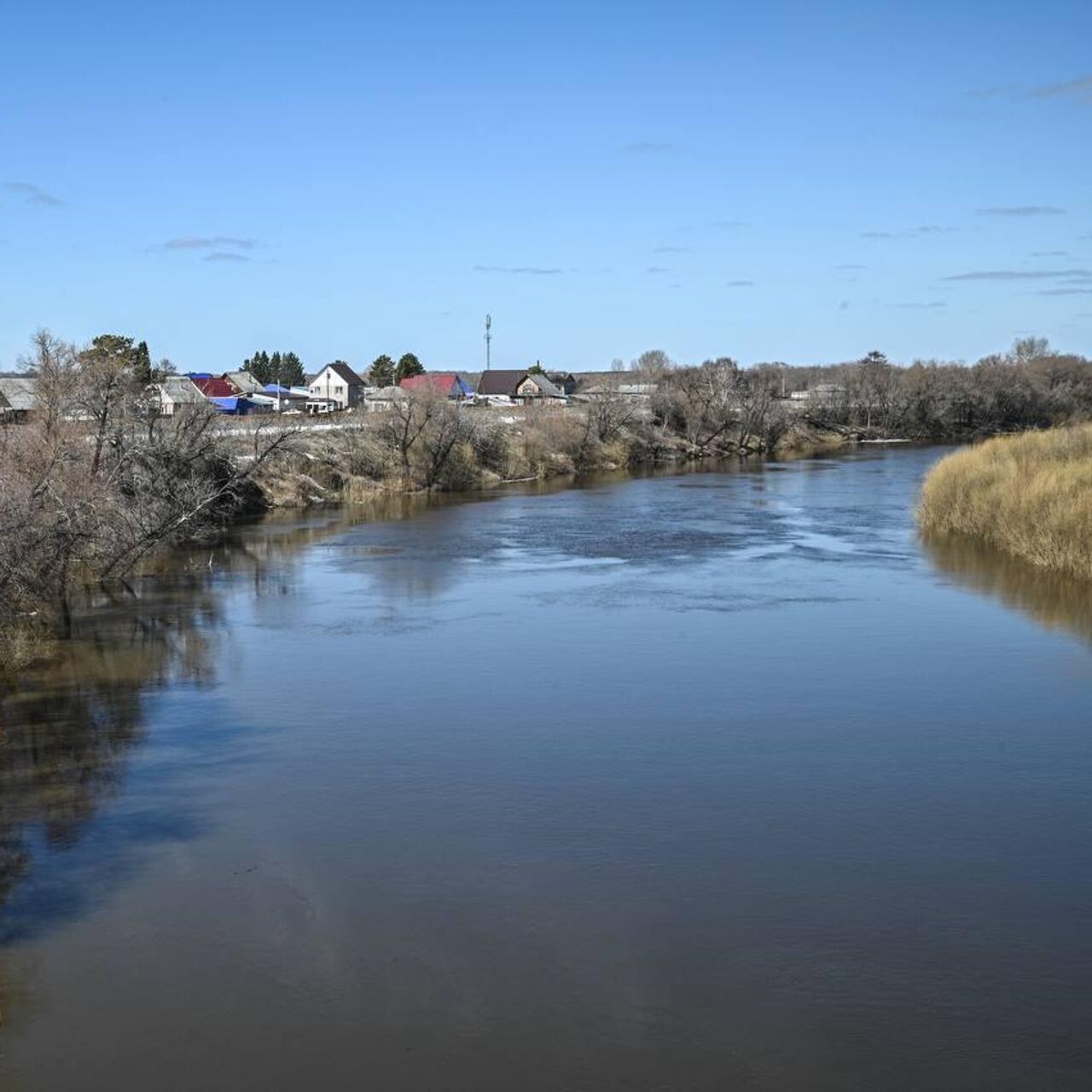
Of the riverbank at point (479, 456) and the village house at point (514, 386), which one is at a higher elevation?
the village house at point (514, 386)

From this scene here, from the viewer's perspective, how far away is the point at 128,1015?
879 cm

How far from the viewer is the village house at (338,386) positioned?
101m

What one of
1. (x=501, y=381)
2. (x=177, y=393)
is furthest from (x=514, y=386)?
(x=177, y=393)

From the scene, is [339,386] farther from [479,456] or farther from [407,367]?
[479,456]

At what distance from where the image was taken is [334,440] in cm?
4497

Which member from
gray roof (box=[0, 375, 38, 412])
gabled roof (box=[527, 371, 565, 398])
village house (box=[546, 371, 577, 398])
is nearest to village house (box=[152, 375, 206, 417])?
gray roof (box=[0, 375, 38, 412])

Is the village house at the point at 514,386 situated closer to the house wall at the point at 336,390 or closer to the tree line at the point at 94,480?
the house wall at the point at 336,390

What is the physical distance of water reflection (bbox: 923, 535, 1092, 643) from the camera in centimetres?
2141

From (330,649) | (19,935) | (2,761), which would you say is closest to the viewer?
(19,935)

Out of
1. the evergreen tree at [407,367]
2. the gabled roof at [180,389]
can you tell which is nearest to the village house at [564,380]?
the evergreen tree at [407,367]

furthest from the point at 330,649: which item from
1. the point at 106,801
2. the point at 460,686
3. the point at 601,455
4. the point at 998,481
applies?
the point at 601,455

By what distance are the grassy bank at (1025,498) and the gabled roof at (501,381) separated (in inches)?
2611

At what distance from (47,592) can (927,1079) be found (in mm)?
16871

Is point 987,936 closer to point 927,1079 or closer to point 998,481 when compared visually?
point 927,1079
